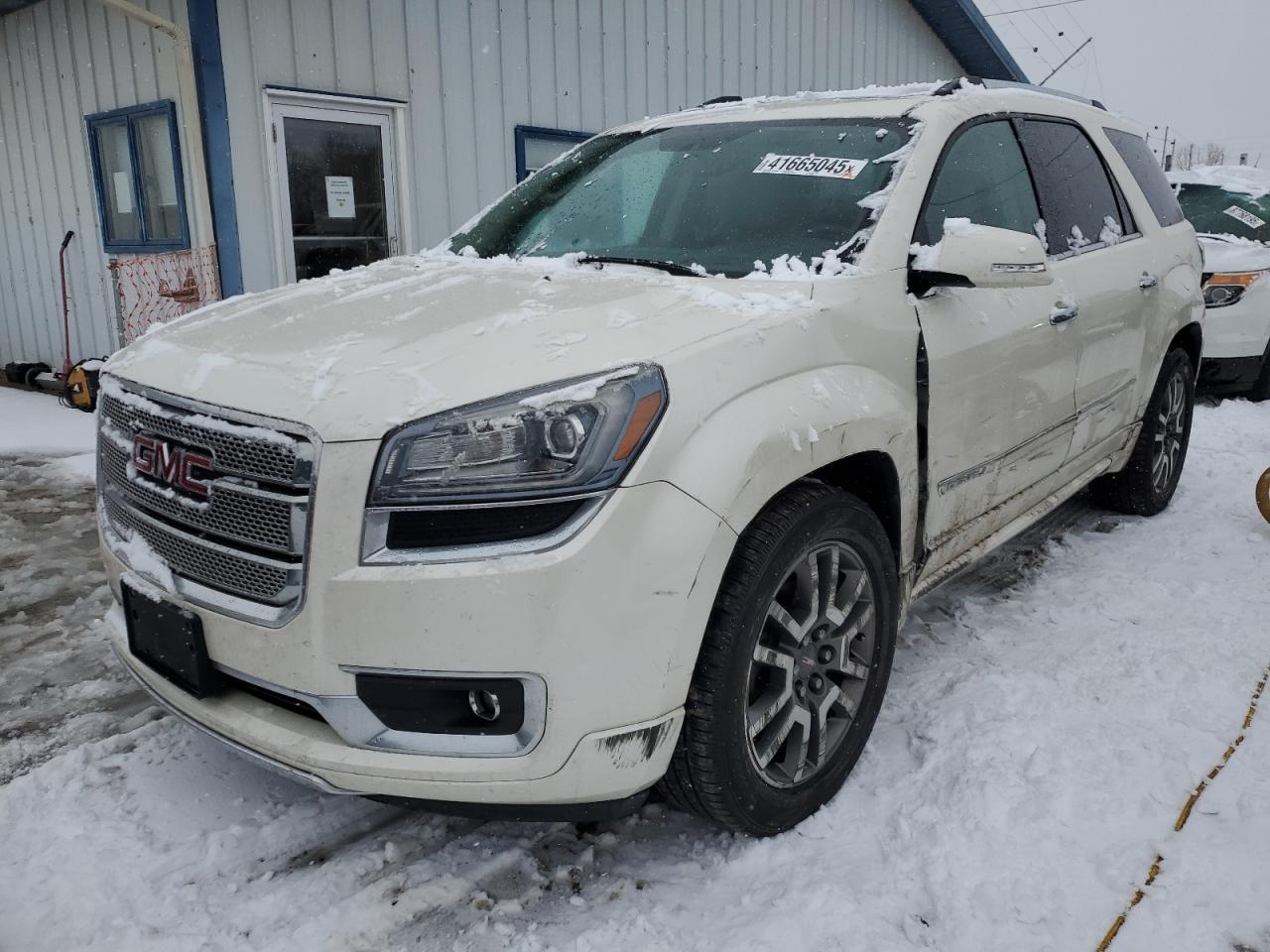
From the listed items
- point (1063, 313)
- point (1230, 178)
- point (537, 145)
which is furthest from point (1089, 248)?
point (1230, 178)

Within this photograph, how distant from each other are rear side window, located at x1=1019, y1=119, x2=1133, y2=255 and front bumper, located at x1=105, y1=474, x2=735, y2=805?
2.26 metres

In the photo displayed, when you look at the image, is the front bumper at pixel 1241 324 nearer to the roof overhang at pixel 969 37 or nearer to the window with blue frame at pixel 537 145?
the window with blue frame at pixel 537 145

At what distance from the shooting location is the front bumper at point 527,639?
1.74 metres

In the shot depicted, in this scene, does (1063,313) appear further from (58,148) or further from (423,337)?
(58,148)

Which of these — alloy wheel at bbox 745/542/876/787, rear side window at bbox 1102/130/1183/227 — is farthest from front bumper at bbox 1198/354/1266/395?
alloy wheel at bbox 745/542/876/787

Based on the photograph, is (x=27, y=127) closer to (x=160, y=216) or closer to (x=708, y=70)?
(x=160, y=216)

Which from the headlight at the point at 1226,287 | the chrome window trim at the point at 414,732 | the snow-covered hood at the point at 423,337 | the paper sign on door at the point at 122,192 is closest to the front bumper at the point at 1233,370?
the headlight at the point at 1226,287

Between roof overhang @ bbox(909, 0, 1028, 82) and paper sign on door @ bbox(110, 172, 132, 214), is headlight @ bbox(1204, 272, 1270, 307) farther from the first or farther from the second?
paper sign on door @ bbox(110, 172, 132, 214)

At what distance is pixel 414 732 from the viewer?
1.86 metres

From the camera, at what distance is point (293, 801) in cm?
245

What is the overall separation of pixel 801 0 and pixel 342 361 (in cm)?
1033

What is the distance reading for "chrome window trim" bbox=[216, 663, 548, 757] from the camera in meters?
1.79

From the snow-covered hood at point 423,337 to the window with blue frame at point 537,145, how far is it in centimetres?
564

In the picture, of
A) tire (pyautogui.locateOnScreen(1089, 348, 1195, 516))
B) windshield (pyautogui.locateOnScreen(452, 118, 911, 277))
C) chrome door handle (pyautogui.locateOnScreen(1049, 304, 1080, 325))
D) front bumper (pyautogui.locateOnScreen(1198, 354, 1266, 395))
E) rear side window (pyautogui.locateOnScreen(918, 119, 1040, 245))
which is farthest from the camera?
front bumper (pyautogui.locateOnScreen(1198, 354, 1266, 395))
